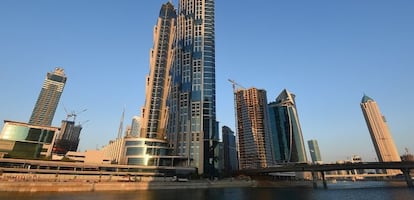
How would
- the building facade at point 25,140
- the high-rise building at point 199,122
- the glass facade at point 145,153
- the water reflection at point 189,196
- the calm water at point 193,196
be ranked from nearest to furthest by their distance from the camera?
the water reflection at point 189,196 < the calm water at point 193,196 < the building facade at point 25,140 < the glass facade at point 145,153 < the high-rise building at point 199,122

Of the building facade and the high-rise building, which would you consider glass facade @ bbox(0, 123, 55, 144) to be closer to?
the building facade

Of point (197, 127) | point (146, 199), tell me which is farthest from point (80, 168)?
point (146, 199)

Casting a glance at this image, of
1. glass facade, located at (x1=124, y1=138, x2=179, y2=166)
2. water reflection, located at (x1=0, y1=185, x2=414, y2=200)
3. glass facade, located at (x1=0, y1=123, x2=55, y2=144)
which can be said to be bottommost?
water reflection, located at (x1=0, y1=185, x2=414, y2=200)

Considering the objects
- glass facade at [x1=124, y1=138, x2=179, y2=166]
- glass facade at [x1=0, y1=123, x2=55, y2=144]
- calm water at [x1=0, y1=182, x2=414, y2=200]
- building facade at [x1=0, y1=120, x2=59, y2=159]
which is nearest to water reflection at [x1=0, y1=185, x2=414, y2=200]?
calm water at [x1=0, y1=182, x2=414, y2=200]

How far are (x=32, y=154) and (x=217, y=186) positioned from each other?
4335 inches

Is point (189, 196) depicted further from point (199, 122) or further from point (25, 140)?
point (25, 140)

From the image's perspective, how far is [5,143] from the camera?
145 metres

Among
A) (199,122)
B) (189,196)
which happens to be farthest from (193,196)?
(199,122)

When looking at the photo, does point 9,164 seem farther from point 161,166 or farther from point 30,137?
point 161,166

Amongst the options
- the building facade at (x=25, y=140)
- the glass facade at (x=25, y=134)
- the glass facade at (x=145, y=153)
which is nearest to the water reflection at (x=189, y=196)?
the glass facade at (x=145, y=153)

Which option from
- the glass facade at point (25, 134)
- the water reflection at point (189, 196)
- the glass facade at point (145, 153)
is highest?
the glass facade at point (25, 134)

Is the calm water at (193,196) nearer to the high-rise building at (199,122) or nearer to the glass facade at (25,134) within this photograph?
the high-rise building at (199,122)

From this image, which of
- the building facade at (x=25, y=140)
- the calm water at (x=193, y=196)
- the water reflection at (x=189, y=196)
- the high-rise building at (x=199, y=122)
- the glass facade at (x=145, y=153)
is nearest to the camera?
the water reflection at (x=189, y=196)

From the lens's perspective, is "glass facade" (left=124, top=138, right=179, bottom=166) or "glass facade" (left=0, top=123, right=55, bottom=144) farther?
"glass facade" (left=124, top=138, right=179, bottom=166)
